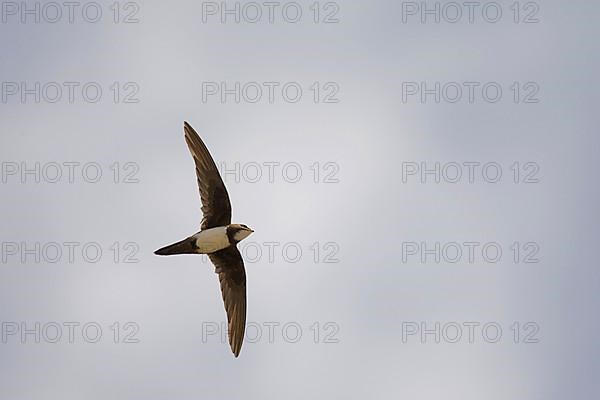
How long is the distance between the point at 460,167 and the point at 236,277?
1.99 metres

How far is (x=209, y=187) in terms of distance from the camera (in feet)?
18.7

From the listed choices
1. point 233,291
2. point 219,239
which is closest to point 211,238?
point 219,239

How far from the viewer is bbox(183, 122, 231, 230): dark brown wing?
18.7 ft

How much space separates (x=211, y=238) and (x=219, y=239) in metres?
0.04

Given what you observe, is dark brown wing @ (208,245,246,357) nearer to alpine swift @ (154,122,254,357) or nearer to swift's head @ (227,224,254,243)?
alpine swift @ (154,122,254,357)

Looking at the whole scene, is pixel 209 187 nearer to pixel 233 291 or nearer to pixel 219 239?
pixel 219 239

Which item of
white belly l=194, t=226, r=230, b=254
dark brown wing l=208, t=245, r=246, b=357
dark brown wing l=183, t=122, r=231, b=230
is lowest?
dark brown wing l=208, t=245, r=246, b=357

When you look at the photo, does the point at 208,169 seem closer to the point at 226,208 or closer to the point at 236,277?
the point at 226,208

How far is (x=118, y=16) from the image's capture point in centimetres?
726

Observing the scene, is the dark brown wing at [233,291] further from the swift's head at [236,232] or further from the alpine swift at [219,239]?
the swift's head at [236,232]

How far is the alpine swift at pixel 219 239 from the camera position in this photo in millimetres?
5590

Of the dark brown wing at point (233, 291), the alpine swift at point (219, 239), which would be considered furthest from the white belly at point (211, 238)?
the dark brown wing at point (233, 291)

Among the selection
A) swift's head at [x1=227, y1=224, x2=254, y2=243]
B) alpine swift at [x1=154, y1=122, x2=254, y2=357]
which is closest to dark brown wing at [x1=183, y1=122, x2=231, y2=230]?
alpine swift at [x1=154, y1=122, x2=254, y2=357]

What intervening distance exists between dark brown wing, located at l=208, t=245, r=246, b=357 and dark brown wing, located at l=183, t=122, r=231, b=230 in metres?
0.23
